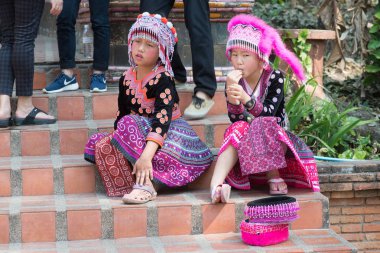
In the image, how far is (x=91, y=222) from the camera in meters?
4.81

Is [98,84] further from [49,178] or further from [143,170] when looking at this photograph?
[143,170]

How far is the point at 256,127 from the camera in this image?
16.2ft

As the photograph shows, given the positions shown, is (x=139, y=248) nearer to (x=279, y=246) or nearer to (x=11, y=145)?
(x=279, y=246)

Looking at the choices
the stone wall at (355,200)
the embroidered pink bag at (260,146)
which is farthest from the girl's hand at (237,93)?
the stone wall at (355,200)

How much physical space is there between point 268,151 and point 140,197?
793 millimetres

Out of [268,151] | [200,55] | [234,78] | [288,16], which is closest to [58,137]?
[200,55]

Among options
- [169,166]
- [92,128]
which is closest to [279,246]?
[169,166]

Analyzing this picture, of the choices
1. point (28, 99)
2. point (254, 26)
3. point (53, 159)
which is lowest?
point (53, 159)

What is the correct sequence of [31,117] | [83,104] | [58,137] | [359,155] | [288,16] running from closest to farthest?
[58,137] < [31,117] < [83,104] < [359,155] < [288,16]

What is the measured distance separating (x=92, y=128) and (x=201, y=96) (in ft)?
2.51

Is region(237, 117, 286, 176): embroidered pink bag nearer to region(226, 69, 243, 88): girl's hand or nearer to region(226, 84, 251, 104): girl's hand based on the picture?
region(226, 84, 251, 104): girl's hand

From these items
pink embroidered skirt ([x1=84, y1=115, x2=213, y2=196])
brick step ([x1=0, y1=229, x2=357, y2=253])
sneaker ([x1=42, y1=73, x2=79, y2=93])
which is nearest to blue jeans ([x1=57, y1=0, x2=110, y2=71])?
sneaker ([x1=42, y1=73, x2=79, y2=93])

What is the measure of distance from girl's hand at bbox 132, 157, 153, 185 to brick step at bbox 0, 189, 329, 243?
15cm

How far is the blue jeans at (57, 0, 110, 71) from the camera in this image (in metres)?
6.10
